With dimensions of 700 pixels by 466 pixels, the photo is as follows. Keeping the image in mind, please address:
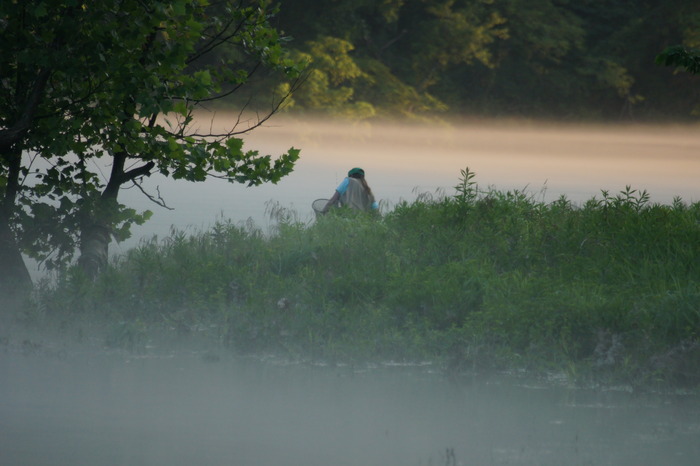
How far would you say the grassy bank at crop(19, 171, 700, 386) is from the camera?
9336 mm

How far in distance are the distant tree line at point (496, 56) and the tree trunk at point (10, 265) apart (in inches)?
1042

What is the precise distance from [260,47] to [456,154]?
37.5m

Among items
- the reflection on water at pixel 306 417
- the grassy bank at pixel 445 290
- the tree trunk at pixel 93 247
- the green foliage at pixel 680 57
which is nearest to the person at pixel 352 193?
the grassy bank at pixel 445 290

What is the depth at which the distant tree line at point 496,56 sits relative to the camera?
41062mm

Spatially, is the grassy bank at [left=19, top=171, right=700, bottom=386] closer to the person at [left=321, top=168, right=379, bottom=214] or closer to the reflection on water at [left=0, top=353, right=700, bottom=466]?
the reflection on water at [left=0, top=353, right=700, bottom=466]

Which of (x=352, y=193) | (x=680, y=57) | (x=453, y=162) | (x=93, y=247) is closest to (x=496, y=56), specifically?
(x=453, y=162)

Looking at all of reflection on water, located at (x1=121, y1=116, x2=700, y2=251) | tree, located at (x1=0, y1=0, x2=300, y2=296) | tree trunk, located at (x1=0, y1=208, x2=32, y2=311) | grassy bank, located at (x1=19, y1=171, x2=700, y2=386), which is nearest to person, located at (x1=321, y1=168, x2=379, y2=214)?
grassy bank, located at (x1=19, y1=171, x2=700, y2=386)

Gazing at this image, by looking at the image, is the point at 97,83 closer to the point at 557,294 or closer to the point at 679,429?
the point at 557,294

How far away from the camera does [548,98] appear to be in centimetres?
4869

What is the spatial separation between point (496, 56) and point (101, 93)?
125 ft

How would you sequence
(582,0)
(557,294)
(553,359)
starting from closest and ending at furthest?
(553,359)
(557,294)
(582,0)

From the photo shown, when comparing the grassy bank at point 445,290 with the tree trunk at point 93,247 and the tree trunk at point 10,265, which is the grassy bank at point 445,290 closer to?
the tree trunk at point 93,247

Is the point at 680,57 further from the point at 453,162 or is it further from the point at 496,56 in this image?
the point at 496,56

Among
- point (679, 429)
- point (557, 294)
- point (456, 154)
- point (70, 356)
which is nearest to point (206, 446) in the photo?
point (70, 356)
